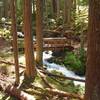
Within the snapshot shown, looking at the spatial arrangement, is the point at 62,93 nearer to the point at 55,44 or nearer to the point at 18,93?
the point at 18,93

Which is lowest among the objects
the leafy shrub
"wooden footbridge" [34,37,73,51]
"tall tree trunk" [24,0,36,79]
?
the leafy shrub

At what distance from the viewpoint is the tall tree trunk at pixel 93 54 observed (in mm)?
5430

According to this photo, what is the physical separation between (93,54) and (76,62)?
394 inches

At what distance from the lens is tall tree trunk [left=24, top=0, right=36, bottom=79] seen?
34.4 feet

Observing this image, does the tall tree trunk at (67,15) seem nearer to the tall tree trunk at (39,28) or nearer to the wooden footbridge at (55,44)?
the wooden footbridge at (55,44)

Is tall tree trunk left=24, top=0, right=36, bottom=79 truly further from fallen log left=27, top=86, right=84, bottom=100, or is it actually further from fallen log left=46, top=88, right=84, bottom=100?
fallen log left=46, top=88, right=84, bottom=100

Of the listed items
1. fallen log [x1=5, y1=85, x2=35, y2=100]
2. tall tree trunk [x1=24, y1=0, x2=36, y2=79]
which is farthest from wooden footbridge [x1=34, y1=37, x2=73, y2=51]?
fallen log [x1=5, y1=85, x2=35, y2=100]

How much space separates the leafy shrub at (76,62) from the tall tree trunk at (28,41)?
173 inches

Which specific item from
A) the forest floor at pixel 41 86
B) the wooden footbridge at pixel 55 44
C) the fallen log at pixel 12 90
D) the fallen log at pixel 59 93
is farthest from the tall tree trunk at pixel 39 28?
the wooden footbridge at pixel 55 44

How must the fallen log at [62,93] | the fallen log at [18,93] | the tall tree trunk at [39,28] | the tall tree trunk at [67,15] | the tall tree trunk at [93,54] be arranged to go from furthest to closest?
the tall tree trunk at [67,15] < the tall tree trunk at [39,28] < the fallen log at [62,93] < the fallen log at [18,93] < the tall tree trunk at [93,54]

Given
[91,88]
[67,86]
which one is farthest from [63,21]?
[91,88]

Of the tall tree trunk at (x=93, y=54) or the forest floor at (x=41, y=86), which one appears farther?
the forest floor at (x=41, y=86)

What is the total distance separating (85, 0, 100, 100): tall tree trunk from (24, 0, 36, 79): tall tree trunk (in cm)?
529

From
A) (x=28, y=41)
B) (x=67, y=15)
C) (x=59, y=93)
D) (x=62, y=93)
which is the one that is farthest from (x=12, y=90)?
(x=67, y=15)
